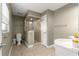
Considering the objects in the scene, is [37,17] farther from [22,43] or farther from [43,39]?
[22,43]

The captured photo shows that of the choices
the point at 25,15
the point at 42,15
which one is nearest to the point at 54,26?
the point at 42,15

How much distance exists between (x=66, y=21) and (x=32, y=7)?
568mm

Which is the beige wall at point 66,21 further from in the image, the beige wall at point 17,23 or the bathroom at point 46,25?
the beige wall at point 17,23

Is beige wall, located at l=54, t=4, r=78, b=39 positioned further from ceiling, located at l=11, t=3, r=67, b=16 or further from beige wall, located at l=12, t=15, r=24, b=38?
beige wall, located at l=12, t=15, r=24, b=38

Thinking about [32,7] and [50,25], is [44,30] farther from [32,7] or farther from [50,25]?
[32,7]

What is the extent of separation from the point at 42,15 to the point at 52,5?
24 cm

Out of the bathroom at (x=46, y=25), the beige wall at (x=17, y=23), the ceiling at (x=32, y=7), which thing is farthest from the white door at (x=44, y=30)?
the beige wall at (x=17, y=23)

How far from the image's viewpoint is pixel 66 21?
1.01 metres

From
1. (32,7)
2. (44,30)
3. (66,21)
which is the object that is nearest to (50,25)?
(44,30)

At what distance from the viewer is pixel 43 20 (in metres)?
1.16

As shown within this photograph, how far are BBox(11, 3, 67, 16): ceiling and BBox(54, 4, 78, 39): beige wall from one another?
0.36 feet

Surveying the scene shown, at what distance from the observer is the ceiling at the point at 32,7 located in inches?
38.0

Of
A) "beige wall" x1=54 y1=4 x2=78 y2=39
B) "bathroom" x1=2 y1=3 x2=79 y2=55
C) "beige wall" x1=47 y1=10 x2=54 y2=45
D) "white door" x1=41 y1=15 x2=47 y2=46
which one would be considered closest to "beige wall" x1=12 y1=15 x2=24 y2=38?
"bathroom" x1=2 y1=3 x2=79 y2=55

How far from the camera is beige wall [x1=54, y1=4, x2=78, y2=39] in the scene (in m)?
0.96
